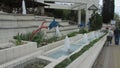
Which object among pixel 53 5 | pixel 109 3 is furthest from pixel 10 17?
pixel 109 3

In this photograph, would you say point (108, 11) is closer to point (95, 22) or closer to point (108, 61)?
point (95, 22)

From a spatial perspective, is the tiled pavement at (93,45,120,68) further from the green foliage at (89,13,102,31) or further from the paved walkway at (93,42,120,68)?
the green foliage at (89,13,102,31)

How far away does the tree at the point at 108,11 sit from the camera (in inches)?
3433

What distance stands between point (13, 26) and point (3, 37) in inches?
85.0

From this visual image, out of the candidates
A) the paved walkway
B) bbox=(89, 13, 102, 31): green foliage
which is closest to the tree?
bbox=(89, 13, 102, 31): green foliage

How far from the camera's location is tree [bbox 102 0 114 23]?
8719 cm

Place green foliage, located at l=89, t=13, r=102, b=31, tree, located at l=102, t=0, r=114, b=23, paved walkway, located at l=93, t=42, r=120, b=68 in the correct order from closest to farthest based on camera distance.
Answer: paved walkway, located at l=93, t=42, r=120, b=68, green foliage, located at l=89, t=13, r=102, b=31, tree, located at l=102, t=0, r=114, b=23

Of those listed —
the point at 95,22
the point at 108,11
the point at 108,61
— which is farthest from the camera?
the point at 108,11

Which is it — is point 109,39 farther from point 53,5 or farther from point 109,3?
point 109,3

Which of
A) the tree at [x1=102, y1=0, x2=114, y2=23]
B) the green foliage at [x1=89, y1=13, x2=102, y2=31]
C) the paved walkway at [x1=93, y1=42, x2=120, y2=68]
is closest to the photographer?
the paved walkway at [x1=93, y1=42, x2=120, y2=68]

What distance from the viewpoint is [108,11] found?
88812 millimetres

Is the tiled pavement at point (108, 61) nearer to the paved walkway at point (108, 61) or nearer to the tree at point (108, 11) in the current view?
the paved walkway at point (108, 61)

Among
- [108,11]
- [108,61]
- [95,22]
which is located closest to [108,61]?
[108,61]

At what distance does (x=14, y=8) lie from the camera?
3083cm
